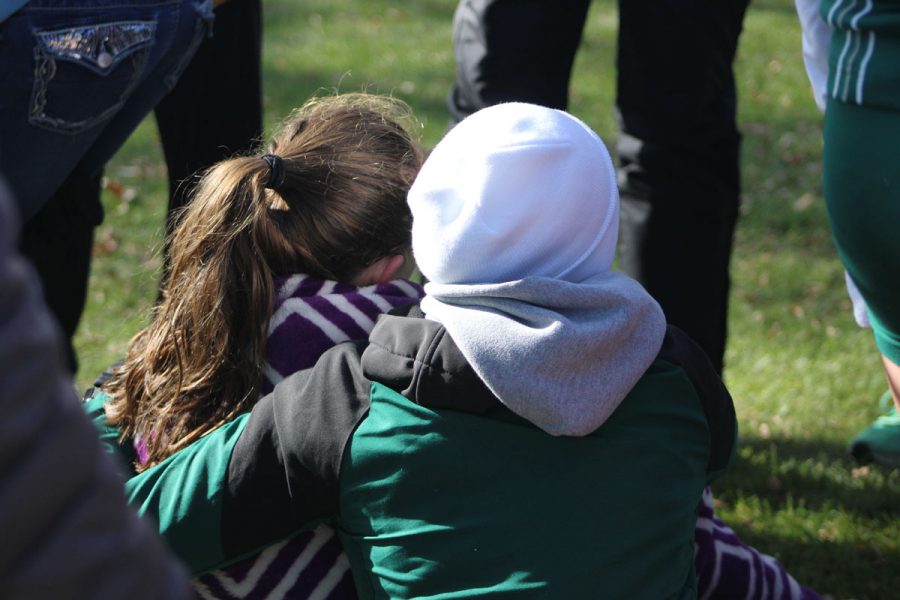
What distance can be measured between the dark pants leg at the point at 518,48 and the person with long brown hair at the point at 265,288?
821mm

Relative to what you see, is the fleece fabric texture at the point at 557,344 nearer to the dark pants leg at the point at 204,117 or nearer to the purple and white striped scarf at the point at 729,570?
the purple and white striped scarf at the point at 729,570

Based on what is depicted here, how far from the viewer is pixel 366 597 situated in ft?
5.76

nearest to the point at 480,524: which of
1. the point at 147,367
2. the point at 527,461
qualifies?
the point at 527,461

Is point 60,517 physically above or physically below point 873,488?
above

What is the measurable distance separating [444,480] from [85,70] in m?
1.14

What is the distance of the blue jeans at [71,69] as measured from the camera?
2123 millimetres

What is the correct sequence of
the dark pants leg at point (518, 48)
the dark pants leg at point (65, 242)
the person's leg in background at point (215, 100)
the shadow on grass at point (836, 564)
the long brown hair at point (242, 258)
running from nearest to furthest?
the long brown hair at point (242, 258) → the shadow on grass at point (836, 564) → the dark pants leg at point (65, 242) → the dark pants leg at point (518, 48) → the person's leg in background at point (215, 100)

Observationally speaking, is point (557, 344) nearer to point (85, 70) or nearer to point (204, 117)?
point (85, 70)

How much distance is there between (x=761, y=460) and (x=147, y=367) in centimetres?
175

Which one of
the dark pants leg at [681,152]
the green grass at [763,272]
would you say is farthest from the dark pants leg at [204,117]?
the dark pants leg at [681,152]

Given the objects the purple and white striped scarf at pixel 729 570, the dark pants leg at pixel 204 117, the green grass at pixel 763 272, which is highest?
the dark pants leg at pixel 204 117

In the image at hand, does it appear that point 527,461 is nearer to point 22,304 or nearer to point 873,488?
point 22,304

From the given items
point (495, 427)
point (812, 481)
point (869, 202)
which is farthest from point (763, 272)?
point (495, 427)

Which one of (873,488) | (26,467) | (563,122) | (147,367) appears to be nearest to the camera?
(26,467)
